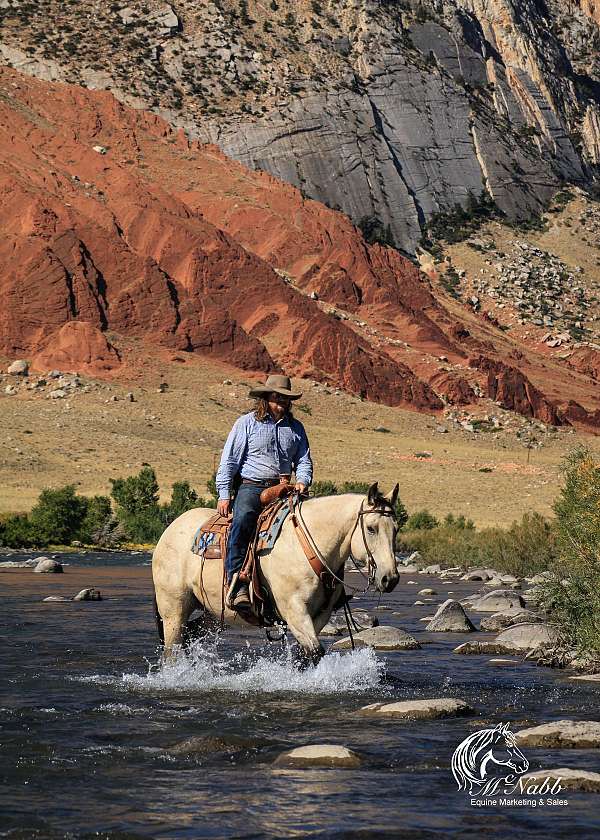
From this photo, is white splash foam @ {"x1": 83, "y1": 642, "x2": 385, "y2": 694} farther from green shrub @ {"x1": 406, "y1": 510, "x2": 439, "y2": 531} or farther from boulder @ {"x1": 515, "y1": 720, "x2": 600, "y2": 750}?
green shrub @ {"x1": 406, "y1": 510, "x2": 439, "y2": 531}

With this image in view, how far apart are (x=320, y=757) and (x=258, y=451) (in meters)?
4.80

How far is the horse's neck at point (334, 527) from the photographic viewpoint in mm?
11812

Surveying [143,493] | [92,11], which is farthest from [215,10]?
[143,493]

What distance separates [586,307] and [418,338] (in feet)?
99.8

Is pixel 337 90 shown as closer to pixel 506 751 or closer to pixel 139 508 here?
pixel 139 508

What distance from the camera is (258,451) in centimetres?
1268

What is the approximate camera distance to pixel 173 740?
9.46 meters

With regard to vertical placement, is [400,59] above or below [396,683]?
above

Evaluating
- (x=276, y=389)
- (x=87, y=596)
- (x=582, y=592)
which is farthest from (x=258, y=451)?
(x=87, y=596)

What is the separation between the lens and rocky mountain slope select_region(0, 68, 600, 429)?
89125 millimetres

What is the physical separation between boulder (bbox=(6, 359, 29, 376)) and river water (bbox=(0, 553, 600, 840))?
219ft

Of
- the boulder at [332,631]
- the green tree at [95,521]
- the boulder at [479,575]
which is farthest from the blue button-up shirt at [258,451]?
the green tree at [95,521]

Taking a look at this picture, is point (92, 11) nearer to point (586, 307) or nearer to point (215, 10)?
point (215, 10)

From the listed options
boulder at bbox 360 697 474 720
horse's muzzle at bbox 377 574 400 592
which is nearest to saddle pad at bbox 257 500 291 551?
horse's muzzle at bbox 377 574 400 592
